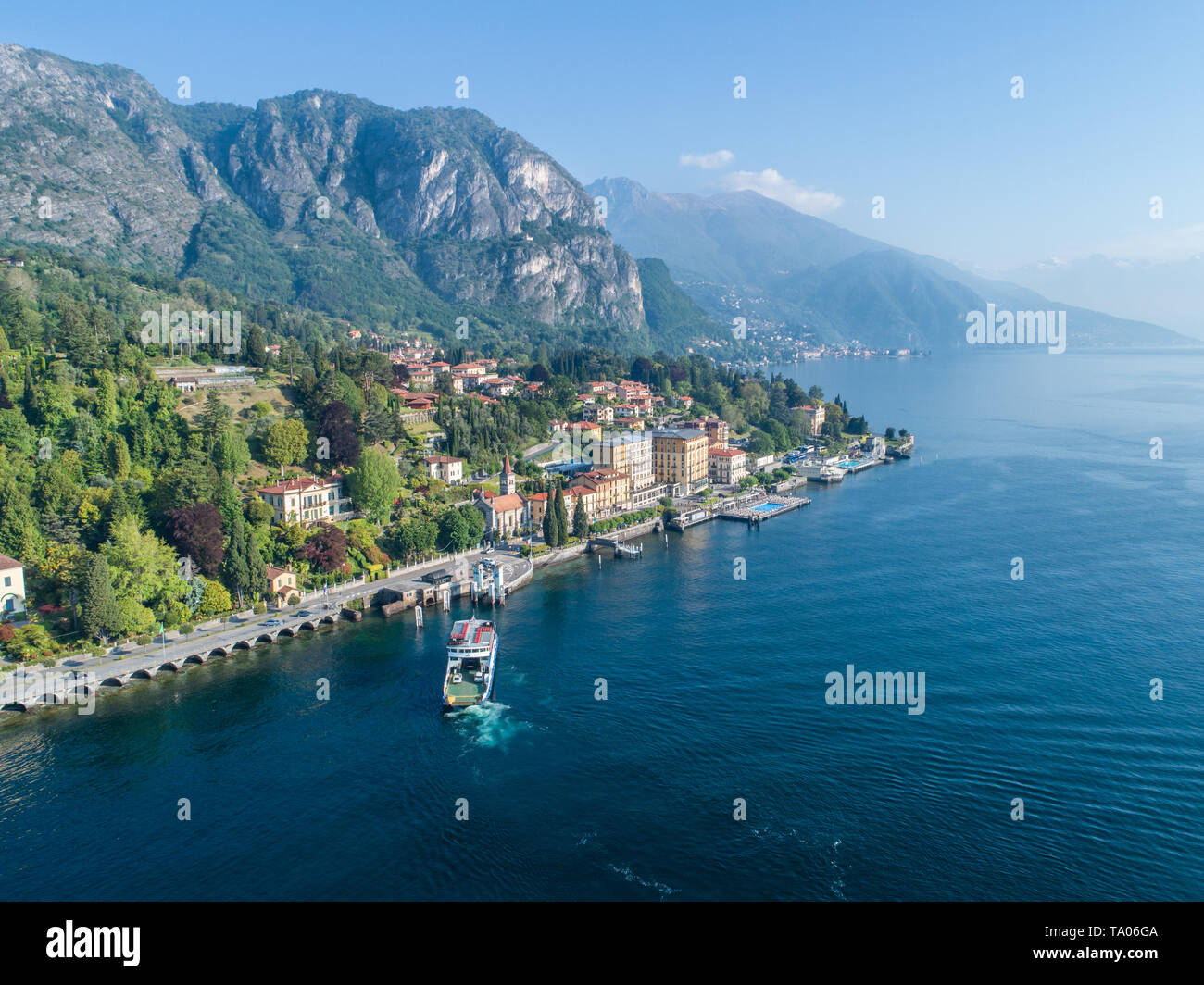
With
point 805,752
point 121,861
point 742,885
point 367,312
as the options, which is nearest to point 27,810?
point 121,861

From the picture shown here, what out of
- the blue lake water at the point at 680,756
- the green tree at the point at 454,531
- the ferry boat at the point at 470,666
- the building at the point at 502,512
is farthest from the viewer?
the building at the point at 502,512

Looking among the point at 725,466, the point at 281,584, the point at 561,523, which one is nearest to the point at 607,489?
the point at 561,523

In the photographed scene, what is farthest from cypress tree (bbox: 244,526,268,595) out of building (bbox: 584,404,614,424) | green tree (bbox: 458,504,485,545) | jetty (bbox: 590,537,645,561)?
building (bbox: 584,404,614,424)

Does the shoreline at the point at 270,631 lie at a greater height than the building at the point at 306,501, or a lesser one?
lesser

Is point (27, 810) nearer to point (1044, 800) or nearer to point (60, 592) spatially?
point (60, 592)

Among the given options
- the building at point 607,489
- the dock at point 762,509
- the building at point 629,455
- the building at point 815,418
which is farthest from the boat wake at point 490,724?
the building at point 815,418

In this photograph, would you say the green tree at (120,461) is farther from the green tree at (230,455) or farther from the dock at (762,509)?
the dock at (762,509)
